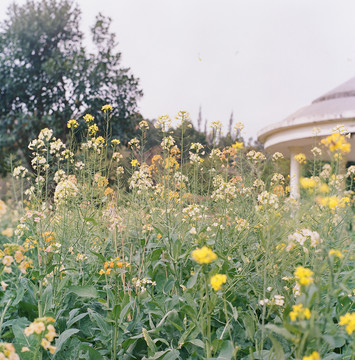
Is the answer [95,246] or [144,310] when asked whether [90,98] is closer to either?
[95,246]

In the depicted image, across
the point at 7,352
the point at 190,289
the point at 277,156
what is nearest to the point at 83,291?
the point at 190,289

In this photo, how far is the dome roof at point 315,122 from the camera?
6582 millimetres

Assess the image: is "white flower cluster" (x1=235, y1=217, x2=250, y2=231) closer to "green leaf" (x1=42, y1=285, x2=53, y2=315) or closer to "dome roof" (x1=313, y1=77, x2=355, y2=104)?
"green leaf" (x1=42, y1=285, x2=53, y2=315)

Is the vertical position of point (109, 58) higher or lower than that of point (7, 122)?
higher

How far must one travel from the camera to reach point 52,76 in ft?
33.6

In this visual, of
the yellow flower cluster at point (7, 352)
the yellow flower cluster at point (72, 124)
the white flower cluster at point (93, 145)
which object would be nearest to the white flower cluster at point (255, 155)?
the white flower cluster at point (93, 145)

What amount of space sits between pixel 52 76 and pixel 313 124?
6.68 meters

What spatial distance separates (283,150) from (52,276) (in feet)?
23.0

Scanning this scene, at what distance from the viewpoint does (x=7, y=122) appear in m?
10.4

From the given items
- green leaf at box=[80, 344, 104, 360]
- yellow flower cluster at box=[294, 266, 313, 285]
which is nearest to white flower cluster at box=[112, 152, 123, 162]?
green leaf at box=[80, 344, 104, 360]

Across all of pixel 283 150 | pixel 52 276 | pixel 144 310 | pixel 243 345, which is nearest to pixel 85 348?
pixel 144 310

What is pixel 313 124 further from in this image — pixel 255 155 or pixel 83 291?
pixel 83 291

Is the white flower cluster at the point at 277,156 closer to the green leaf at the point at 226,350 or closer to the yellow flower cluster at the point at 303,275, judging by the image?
the green leaf at the point at 226,350

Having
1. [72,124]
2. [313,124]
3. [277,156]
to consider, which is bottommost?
[277,156]
